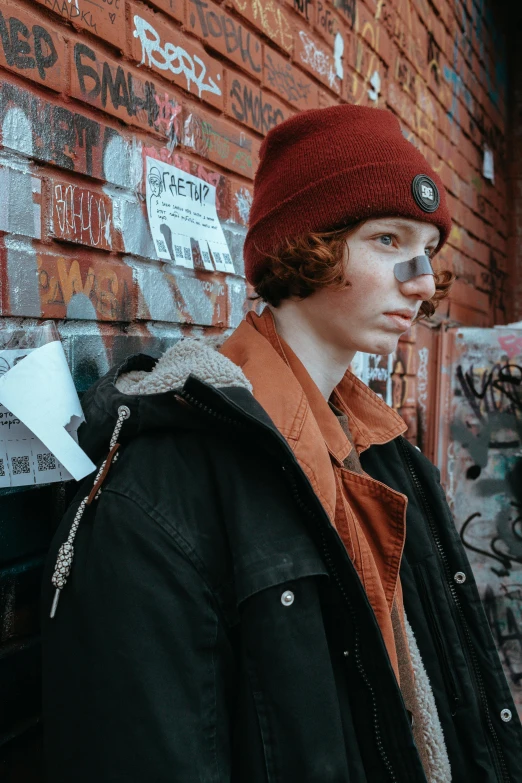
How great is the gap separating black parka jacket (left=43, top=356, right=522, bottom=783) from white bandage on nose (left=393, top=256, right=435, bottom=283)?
47cm

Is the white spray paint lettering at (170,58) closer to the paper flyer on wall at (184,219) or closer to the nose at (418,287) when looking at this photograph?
the paper flyer on wall at (184,219)

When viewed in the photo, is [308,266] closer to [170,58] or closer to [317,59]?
[170,58]

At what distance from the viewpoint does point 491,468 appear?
3.07 m

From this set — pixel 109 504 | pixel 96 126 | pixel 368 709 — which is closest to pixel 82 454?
pixel 109 504

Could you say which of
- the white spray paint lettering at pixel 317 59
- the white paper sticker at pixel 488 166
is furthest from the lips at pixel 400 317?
the white paper sticker at pixel 488 166

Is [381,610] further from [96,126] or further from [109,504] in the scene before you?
[96,126]

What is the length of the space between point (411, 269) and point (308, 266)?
22 cm

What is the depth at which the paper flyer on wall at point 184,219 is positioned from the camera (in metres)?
1.63

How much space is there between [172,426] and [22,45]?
816 mm

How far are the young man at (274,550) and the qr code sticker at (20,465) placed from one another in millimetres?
155

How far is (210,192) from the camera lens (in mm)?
1851

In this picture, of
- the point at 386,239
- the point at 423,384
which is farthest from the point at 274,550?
the point at 423,384

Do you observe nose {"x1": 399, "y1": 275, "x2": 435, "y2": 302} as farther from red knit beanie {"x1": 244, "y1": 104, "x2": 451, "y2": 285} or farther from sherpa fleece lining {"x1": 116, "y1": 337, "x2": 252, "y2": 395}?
sherpa fleece lining {"x1": 116, "y1": 337, "x2": 252, "y2": 395}

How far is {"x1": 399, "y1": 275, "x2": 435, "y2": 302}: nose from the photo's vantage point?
4.33 feet
